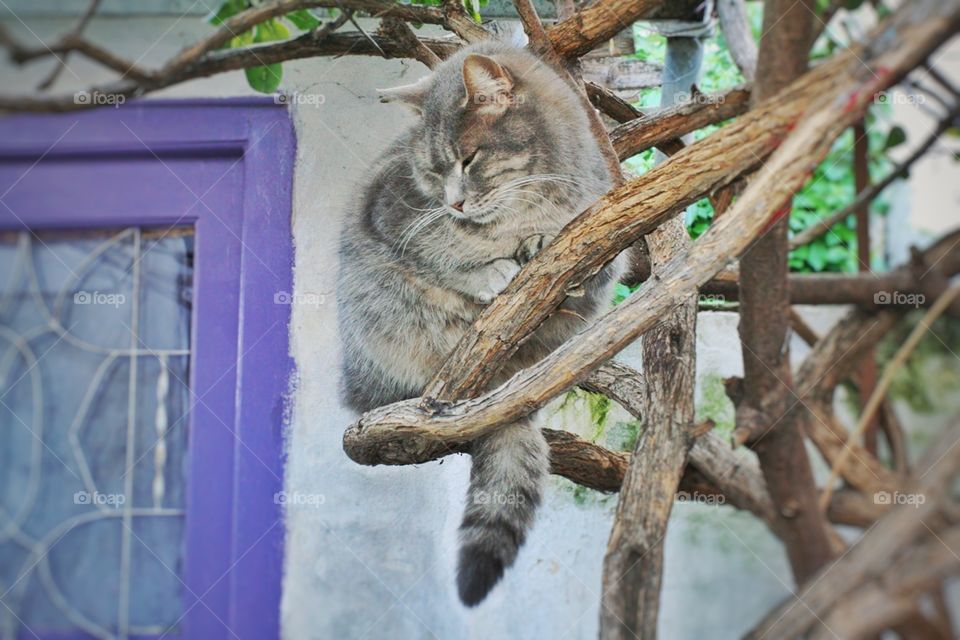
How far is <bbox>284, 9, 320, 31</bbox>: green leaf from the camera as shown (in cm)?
217

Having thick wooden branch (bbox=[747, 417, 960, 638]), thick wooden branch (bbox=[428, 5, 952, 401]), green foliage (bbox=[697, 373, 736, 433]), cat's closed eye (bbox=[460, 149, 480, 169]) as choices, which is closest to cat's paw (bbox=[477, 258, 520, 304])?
thick wooden branch (bbox=[428, 5, 952, 401])

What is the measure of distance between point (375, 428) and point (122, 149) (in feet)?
3.00

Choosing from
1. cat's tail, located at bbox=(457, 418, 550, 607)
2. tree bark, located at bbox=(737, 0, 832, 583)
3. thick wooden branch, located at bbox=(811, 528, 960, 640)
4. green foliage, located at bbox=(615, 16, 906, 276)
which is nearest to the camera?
thick wooden branch, located at bbox=(811, 528, 960, 640)

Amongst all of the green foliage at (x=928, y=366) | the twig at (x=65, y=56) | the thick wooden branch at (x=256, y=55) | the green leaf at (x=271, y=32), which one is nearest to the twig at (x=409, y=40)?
the thick wooden branch at (x=256, y=55)

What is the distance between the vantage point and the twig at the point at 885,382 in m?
1.54

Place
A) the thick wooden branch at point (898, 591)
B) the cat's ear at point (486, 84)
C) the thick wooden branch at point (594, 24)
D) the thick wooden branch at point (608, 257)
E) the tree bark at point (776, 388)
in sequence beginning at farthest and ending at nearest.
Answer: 1. the thick wooden branch at point (594, 24)
2. the cat's ear at point (486, 84)
3. the tree bark at point (776, 388)
4. the thick wooden branch at point (608, 257)
5. the thick wooden branch at point (898, 591)

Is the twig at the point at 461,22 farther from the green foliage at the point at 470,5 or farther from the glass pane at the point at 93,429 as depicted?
the glass pane at the point at 93,429

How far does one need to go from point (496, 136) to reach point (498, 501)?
2.59 ft

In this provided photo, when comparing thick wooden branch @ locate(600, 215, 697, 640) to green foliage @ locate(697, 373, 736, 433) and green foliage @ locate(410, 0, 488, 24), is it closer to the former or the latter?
green foliage @ locate(697, 373, 736, 433)

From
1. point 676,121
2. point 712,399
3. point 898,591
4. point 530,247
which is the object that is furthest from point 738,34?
point 898,591

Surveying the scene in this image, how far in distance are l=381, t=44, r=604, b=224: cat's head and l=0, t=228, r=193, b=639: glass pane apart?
649 mm

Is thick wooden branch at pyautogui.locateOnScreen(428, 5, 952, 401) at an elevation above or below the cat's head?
below

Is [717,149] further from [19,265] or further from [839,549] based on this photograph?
[19,265]

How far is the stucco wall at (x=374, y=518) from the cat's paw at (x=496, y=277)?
14.8 inches
